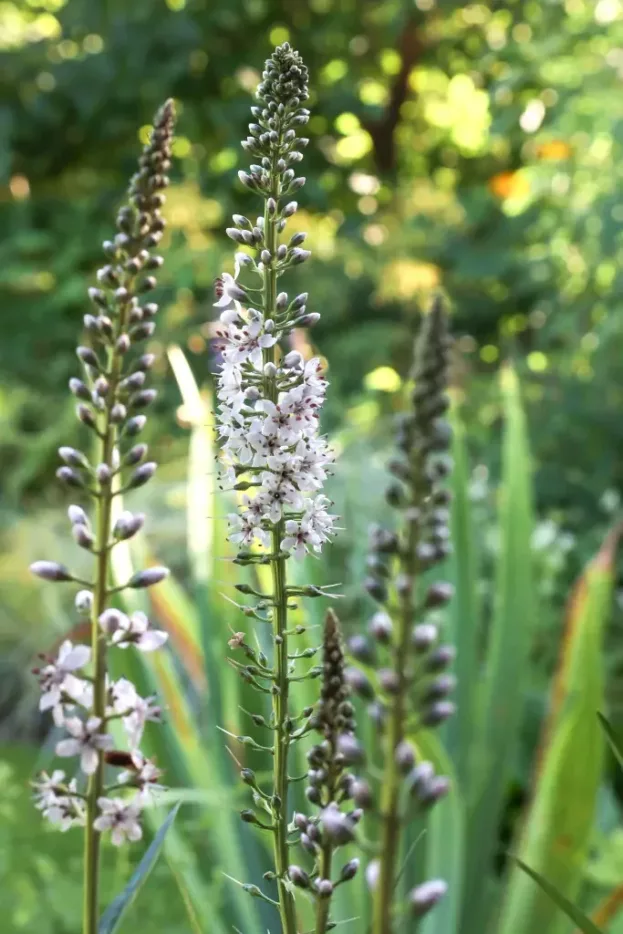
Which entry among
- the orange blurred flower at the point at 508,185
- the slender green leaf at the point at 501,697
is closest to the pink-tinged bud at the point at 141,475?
the slender green leaf at the point at 501,697

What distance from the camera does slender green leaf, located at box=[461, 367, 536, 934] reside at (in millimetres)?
860

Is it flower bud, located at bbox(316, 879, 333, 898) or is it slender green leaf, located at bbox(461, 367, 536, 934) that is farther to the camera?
slender green leaf, located at bbox(461, 367, 536, 934)

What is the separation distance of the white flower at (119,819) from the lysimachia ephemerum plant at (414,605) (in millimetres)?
79

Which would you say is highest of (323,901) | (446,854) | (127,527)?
(127,527)

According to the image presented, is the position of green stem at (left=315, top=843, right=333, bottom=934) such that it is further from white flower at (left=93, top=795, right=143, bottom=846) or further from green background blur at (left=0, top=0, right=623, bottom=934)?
green background blur at (left=0, top=0, right=623, bottom=934)

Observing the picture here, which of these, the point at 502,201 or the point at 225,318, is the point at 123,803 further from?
the point at 502,201

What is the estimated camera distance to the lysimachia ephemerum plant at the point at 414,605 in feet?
0.91

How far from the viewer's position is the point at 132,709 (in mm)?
327

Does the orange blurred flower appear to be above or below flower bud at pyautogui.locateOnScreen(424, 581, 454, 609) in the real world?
above

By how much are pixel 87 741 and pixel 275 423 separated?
0.41ft

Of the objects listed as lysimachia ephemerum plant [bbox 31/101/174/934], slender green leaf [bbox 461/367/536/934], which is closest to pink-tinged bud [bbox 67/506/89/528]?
lysimachia ephemerum plant [bbox 31/101/174/934]

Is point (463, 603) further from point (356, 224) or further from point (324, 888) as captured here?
point (356, 224)

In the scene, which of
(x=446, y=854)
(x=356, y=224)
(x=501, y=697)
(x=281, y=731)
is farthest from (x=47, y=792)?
(x=356, y=224)

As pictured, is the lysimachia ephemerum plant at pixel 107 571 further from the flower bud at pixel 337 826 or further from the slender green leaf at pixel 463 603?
the slender green leaf at pixel 463 603
